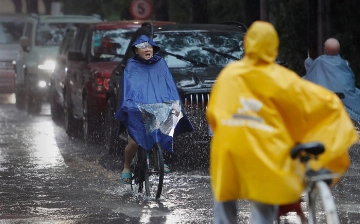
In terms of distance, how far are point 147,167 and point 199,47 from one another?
4.32 meters

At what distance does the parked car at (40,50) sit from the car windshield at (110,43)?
6.33 meters

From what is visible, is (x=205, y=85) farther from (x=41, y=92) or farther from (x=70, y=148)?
(x=41, y=92)

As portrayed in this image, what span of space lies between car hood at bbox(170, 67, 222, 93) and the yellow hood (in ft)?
24.8

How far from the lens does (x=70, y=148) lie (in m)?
16.6

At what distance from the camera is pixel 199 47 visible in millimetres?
14992

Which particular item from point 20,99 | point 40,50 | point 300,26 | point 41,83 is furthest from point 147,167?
point 20,99

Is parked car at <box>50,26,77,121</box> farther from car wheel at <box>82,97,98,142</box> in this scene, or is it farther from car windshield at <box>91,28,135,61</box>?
car wheel at <box>82,97,98,142</box>

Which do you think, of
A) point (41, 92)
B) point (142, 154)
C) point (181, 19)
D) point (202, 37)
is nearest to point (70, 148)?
point (202, 37)

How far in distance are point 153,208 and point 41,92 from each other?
1462cm

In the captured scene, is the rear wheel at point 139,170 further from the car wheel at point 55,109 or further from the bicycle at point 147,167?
the car wheel at point 55,109

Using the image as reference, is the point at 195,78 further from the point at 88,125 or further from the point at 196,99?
the point at 88,125

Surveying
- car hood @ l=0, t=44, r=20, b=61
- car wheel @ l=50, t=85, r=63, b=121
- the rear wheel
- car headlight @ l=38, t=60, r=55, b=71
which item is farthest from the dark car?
car hood @ l=0, t=44, r=20, b=61

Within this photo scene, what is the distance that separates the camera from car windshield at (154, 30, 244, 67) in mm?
14680

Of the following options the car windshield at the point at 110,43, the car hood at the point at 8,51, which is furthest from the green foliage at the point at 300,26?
the car windshield at the point at 110,43
